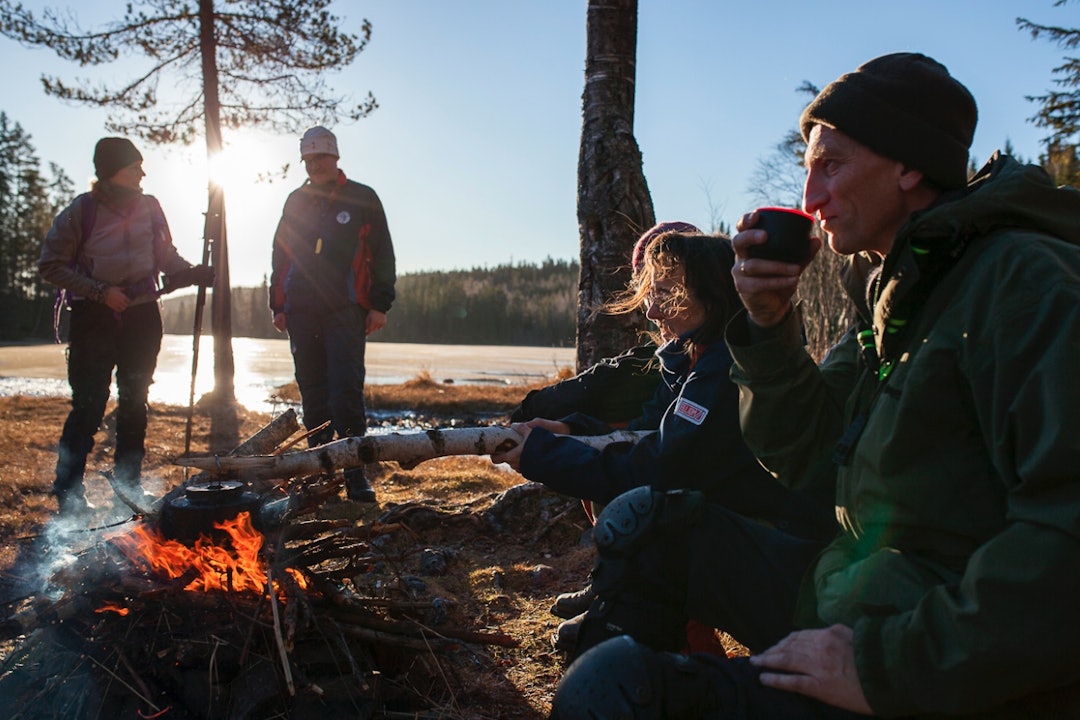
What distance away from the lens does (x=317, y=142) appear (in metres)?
5.90

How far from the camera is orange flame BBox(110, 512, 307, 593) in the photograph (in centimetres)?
255

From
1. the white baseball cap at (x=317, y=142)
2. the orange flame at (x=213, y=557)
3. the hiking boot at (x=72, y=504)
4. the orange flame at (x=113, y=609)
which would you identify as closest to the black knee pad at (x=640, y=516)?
the orange flame at (x=213, y=557)

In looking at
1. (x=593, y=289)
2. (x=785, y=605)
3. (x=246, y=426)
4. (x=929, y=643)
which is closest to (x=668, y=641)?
(x=785, y=605)

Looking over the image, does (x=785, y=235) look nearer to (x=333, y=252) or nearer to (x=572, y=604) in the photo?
(x=572, y=604)

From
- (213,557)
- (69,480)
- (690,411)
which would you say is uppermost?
(690,411)

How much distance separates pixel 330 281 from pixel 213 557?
12.3ft

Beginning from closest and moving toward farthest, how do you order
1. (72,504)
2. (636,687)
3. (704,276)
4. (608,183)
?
(636,687) → (704,276) → (72,504) → (608,183)

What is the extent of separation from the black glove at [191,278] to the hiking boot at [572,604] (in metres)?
3.89

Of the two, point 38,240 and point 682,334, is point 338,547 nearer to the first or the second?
point 682,334

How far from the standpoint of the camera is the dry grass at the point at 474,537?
9.52 feet

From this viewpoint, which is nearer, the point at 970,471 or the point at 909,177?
the point at 970,471

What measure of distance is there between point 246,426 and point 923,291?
10.5 m

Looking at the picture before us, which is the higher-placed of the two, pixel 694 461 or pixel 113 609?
pixel 694 461

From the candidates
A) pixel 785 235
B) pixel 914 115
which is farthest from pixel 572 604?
pixel 914 115
